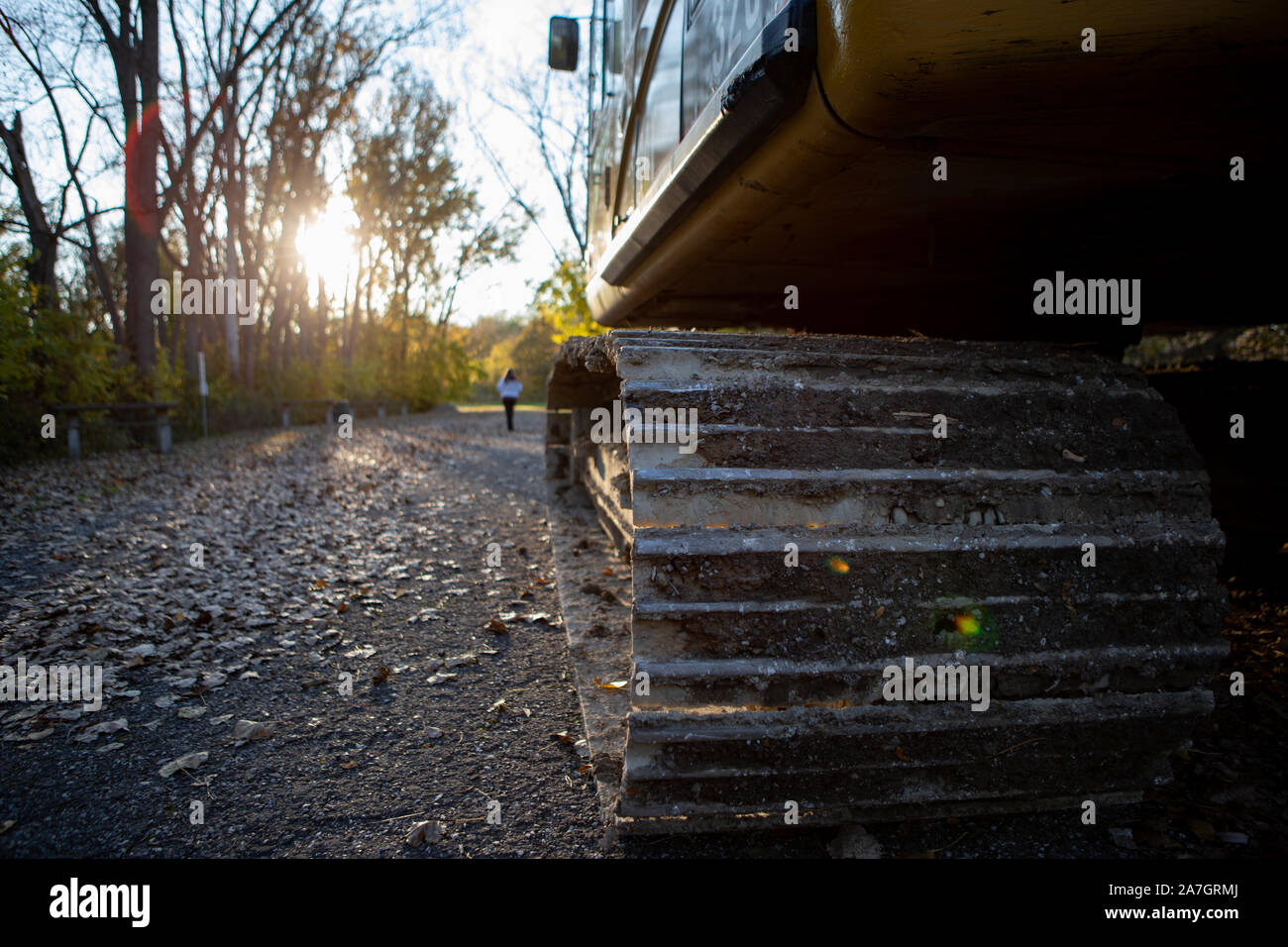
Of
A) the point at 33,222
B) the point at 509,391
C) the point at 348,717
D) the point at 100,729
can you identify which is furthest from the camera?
the point at 509,391

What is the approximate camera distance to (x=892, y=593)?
179cm

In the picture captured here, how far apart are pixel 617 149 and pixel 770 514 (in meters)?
3.04

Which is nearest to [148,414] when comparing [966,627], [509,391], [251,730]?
[509,391]

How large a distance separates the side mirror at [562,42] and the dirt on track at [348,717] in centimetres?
324

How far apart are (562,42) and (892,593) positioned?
4099 millimetres

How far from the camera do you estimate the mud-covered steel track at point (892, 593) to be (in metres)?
1.73

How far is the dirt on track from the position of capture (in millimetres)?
1946

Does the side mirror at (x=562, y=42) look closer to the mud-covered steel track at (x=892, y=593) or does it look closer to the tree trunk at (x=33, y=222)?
the mud-covered steel track at (x=892, y=593)

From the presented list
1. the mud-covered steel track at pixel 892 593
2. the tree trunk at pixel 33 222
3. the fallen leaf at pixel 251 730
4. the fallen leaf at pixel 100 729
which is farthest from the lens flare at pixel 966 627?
→ the tree trunk at pixel 33 222

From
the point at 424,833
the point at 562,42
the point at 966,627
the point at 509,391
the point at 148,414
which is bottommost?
the point at 424,833

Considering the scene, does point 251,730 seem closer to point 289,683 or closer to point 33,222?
point 289,683

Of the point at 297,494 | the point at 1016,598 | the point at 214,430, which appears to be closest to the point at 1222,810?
the point at 1016,598

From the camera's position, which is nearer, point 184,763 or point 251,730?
point 184,763

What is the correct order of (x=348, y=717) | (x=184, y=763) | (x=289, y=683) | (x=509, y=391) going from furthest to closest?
(x=509, y=391) → (x=289, y=683) → (x=348, y=717) → (x=184, y=763)
